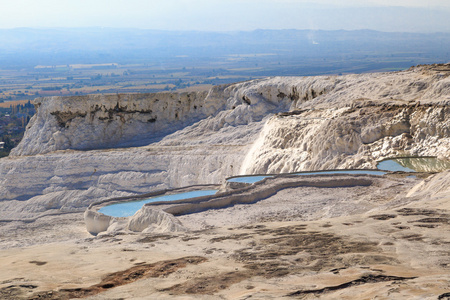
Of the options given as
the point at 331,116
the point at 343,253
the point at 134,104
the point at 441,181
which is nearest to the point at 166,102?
the point at 134,104

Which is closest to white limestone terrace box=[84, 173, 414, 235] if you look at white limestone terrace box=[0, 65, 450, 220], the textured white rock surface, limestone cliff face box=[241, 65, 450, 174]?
the textured white rock surface

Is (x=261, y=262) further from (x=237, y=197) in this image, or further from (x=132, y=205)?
(x=132, y=205)

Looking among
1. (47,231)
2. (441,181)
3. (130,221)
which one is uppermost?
(441,181)

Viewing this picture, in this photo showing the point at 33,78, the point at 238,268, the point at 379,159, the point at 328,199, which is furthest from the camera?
the point at 33,78

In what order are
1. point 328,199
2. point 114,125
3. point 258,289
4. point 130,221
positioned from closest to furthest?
point 258,289 → point 328,199 → point 130,221 → point 114,125

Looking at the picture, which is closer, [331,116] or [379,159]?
[379,159]

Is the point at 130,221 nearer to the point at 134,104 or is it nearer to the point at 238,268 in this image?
the point at 238,268

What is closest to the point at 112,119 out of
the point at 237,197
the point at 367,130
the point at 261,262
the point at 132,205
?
the point at 132,205
